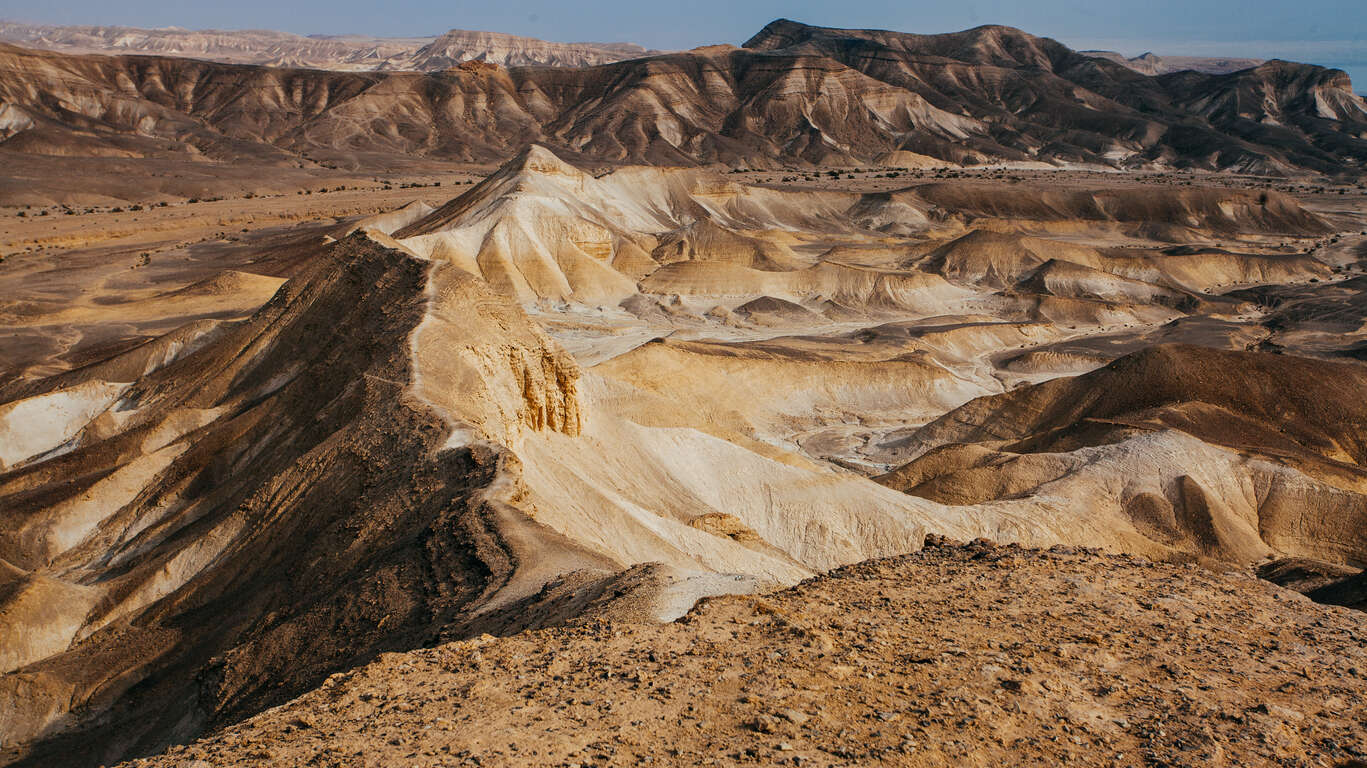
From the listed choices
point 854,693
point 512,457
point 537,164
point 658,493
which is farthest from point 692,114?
point 854,693

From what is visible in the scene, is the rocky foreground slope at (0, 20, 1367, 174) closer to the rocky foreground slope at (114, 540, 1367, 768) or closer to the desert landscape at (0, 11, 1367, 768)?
the desert landscape at (0, 11, 1367, 768)

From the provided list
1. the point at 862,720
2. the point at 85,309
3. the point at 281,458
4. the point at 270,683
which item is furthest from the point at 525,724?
the point at 85,309

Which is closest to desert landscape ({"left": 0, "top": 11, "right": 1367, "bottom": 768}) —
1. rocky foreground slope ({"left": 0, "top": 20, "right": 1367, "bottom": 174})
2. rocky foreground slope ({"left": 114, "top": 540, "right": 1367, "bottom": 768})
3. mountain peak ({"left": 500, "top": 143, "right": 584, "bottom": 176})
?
rocky foreground slope ({"left": 114, "top": 540, "right": 1367, "bottom": 768})

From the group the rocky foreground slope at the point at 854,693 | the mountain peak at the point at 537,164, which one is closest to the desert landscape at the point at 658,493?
the rocky foreground slope at the point at 854,693

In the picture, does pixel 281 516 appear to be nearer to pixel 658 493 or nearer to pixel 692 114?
pixel 658 493

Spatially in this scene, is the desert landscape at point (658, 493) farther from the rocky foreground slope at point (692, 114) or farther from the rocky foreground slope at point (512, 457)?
the rocky foreground slope at point (692, 114)

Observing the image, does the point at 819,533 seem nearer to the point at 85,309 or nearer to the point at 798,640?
the point at 798,640
